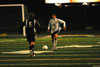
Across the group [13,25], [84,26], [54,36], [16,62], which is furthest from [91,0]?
[16,62]

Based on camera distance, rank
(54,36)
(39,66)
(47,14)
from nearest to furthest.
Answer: (39,66)
(54,36)
(47,14)

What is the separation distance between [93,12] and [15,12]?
9451mm

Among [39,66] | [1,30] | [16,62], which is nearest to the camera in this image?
[39,66]

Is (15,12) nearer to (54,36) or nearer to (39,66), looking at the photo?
(54,36)

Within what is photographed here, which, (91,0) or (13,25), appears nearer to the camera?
(91,0)

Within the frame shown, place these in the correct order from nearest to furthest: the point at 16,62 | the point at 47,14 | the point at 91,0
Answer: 1. the point at 16,62
2. the point at 91,0
3. the point at 47,14

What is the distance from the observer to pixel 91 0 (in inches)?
1470

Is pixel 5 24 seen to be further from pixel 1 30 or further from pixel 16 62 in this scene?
pixel 16 62

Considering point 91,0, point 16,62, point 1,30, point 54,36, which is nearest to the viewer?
point 16,62

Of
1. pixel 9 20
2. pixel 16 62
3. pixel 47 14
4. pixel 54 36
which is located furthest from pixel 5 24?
pixel 16 62

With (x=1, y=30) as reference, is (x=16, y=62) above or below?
above

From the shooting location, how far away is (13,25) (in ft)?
142

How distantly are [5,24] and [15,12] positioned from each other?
1.95m

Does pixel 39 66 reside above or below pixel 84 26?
above
